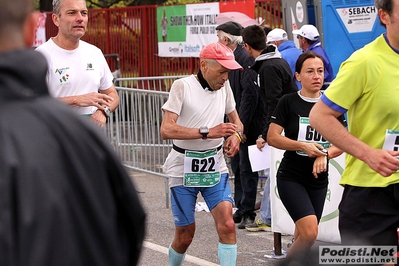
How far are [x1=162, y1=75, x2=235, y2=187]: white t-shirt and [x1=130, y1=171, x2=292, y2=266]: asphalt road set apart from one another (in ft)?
3.44

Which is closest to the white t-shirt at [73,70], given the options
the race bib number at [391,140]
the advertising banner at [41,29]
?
the race bib number at [391,140]

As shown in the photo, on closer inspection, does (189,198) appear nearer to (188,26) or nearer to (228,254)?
(228,254)

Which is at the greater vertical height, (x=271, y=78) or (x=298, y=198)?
(x=271, y=78)

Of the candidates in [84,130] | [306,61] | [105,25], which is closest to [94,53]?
[306,61]

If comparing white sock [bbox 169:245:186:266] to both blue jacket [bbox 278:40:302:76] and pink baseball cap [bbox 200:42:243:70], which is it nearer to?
pink baseball cap [bbox 200:42:243:70]

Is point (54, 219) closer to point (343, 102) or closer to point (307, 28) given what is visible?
point (343, 102)

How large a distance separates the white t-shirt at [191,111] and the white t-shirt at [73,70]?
2.06 ft

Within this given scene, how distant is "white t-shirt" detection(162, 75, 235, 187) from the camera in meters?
6.42

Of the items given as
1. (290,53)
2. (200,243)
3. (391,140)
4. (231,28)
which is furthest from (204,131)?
(290,53)

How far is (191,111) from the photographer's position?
648cm

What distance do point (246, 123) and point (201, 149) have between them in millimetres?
2709

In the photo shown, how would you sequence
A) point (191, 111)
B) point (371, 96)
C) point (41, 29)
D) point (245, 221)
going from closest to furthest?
point (371, 96), point (191, 111), point (245, 221), point (41, 29)

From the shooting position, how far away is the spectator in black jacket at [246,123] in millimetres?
9164

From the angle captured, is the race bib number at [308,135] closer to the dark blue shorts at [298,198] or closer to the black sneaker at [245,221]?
the dark blue shorts at [298,198]
